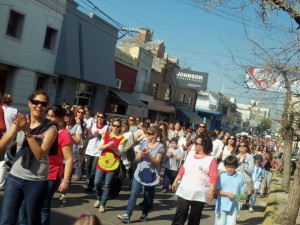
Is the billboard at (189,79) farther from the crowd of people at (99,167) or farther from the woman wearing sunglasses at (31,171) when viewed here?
the woman wearing sunglasses at (31,171)

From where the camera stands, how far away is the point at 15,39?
686 inches

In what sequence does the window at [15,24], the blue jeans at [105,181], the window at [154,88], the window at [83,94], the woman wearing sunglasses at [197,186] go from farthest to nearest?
the window at [154,88] < the window at [83,94] < the window at [15,24] < the blue jeans at [105,181] < the woman wearing sunglasses at [197,186]

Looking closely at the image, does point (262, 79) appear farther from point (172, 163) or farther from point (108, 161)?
point (108, 161)

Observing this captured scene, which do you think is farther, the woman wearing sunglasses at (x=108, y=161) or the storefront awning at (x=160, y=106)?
the storefront awning at (x=160, y=106)

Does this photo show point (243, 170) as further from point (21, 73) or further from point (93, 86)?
point (93, 86)

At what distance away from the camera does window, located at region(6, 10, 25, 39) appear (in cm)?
1725

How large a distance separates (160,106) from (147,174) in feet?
100

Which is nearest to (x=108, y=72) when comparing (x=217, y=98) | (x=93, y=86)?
(x=93, y=86)

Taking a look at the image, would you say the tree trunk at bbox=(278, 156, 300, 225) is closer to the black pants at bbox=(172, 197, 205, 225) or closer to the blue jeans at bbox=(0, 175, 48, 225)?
the black pants at bbox=(172, 197, 205, 225)

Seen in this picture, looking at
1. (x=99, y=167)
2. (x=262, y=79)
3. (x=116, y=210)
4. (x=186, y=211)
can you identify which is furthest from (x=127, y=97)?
(x=186, y=211)

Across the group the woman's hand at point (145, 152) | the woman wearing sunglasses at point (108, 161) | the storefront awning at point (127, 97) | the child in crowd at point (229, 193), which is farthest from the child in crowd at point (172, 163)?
the storefront awning at point (127, 97)

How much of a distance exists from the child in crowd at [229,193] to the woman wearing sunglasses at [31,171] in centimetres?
297

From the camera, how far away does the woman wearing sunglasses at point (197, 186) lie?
18.6ft

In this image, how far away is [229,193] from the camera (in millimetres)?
5973
